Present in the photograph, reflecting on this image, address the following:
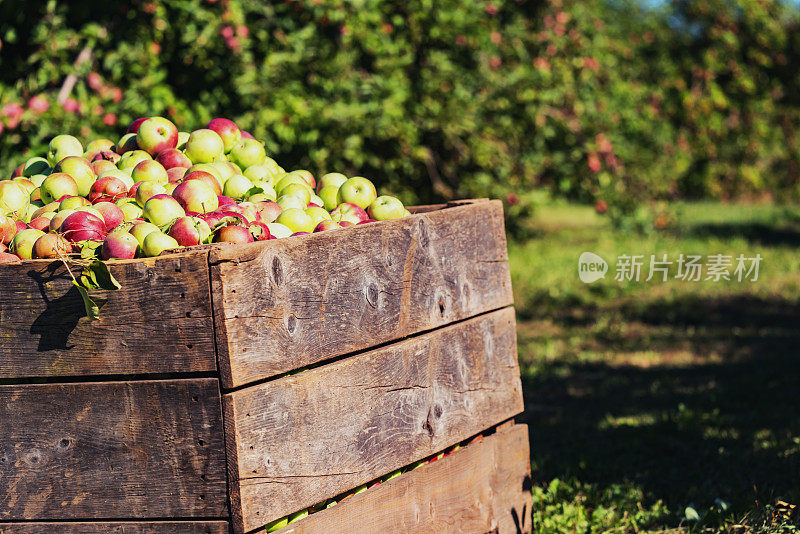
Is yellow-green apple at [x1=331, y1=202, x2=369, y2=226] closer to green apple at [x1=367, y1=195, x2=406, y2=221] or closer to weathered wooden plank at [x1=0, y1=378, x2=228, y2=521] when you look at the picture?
green apple at [x1=367, y1=195, x2=406, y2=221]

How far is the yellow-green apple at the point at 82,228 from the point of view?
6.16 ft

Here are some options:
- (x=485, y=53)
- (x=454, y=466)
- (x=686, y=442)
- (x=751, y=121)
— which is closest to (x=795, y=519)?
(x=686, y=442)

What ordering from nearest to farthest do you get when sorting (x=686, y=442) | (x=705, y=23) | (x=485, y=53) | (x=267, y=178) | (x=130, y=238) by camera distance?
(x=130, y=238) < (x=267, y=178) < (x=686, y=442) < (x=485, y=53) < (x=705, y=23)

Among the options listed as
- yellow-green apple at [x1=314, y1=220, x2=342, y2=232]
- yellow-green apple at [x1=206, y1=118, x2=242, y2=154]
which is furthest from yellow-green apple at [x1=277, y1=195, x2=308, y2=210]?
yellow-green apple at [x1=206, y1=118, x2=242, y2=154]

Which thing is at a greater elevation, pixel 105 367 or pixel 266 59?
pixel 266 59

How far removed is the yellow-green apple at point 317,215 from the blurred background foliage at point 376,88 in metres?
1.85

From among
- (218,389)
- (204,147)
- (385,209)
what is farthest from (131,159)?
(218,389)

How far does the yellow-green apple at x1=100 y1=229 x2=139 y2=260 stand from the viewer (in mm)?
1798

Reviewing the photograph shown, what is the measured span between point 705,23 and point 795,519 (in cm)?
984

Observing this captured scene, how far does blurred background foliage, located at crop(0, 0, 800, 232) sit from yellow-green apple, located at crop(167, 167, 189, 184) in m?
1.70

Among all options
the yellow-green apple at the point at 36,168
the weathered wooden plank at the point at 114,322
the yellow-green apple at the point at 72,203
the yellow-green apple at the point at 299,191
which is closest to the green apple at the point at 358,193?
the yellow-green apple at the point at 299,191

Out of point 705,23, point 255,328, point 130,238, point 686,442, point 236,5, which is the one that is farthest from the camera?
point 705,23

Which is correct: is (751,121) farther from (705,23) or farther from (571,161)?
(571,161)

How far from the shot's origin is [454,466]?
2186mm
